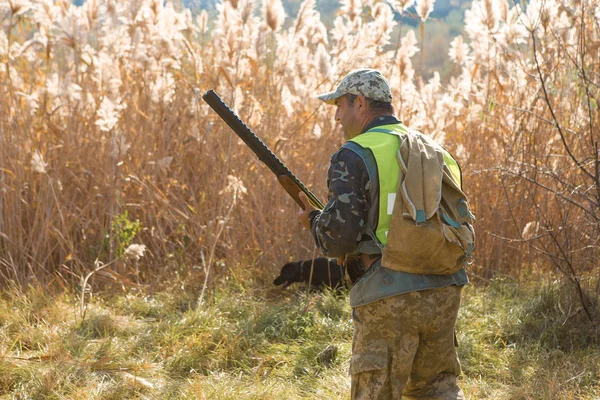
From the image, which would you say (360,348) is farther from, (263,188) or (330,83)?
(330,83)

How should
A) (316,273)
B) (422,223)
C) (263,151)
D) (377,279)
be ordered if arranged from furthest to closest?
(316,273), (263,151), (377,279), (422,223)

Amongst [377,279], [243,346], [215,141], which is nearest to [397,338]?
[377,279]

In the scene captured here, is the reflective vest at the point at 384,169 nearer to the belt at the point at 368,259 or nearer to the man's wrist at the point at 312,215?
the belt at the point at 368,259

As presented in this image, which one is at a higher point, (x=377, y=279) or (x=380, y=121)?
(x=380, y=121)

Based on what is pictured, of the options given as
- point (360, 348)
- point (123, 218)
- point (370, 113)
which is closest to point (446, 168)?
point (370, 113)

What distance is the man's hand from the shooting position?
10.4ft

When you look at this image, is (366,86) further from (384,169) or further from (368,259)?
(368,259)

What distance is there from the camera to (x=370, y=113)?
3057 mm

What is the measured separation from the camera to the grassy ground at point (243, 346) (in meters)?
4.02

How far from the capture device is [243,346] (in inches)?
187

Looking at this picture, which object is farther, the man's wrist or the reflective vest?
the man's wrist

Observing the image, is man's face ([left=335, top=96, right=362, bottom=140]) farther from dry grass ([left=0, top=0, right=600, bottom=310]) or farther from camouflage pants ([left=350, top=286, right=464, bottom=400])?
dry grass ([left=0, top=0, right=600, bottom=310])

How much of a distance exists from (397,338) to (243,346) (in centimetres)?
201

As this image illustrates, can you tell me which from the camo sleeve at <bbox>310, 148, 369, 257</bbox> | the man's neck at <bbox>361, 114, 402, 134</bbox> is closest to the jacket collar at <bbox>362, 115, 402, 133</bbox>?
the man's neck at <bbox>361, 114, 402, 134</bbox>
